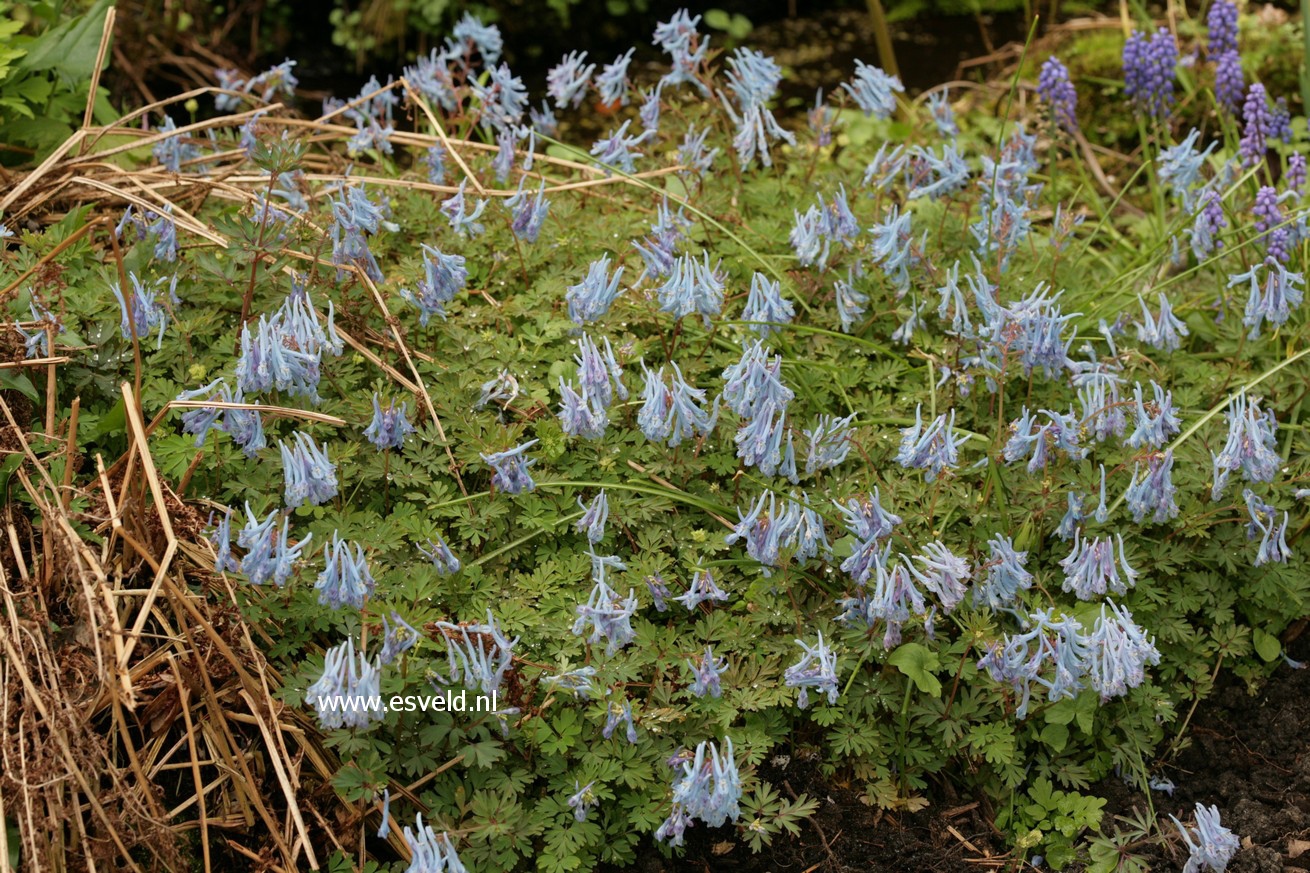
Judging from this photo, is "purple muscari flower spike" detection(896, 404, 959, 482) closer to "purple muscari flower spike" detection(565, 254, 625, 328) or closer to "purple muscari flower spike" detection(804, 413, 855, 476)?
"purple muscari flower spike" detection(804, 413, 855, 476)

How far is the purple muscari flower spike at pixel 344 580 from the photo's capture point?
2.61 m

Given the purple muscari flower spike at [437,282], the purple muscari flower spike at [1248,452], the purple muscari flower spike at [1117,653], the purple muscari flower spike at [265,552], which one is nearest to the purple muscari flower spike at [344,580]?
the purple muscari flower spike at [265,552]

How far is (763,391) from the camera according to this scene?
9.68ft

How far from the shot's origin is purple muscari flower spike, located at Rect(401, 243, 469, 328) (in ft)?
10.6

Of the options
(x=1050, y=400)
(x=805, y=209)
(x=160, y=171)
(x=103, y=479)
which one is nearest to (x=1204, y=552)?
(x=1050, y=400)

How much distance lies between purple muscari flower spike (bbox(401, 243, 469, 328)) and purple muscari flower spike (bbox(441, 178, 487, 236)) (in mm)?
161

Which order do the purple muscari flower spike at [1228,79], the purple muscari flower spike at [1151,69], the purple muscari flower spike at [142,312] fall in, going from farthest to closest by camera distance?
the purple muscari flower spike at [1151,69], the purple muscari flower spike at [1228,79], the purple muscari flower spike at [142,312]

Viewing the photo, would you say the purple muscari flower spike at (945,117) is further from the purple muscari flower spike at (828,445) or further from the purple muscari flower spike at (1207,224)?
the purple muscari flower spike at (828,445)

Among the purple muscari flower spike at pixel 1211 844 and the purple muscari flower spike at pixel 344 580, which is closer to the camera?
the purple muscari flower spike at pixel 344 580

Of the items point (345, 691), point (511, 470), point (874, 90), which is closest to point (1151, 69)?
point (874, 90)

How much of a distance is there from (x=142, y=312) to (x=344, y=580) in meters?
1.19

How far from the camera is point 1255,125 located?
13.4 feet

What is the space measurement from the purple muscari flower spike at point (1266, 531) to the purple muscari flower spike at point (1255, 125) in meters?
1.50

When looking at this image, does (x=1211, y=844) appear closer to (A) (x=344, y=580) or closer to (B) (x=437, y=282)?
(A) (x=344, y=580)
